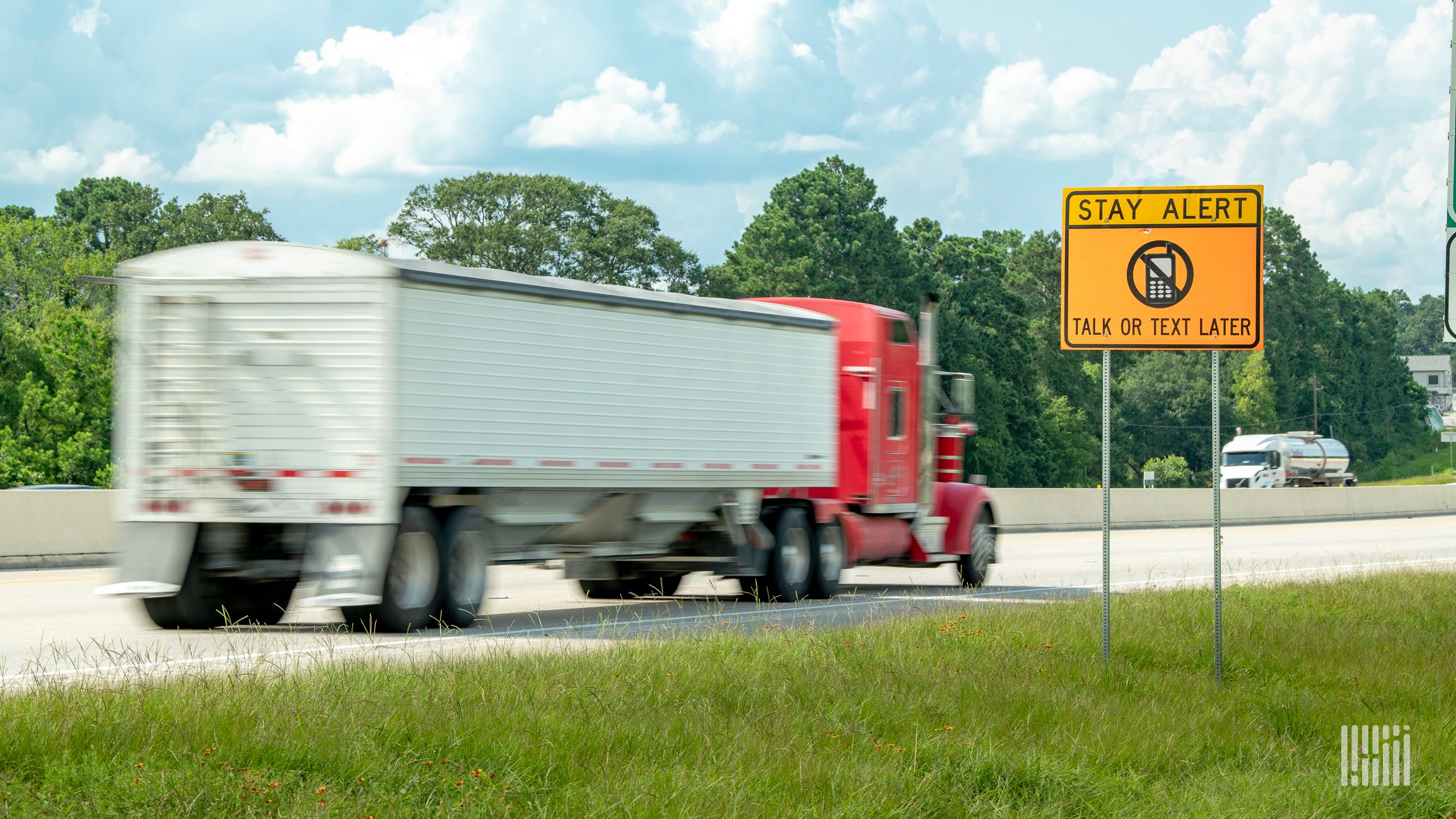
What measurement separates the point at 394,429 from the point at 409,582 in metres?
1.30

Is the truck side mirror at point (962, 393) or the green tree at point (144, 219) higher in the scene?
the green tree at point (144, 219)

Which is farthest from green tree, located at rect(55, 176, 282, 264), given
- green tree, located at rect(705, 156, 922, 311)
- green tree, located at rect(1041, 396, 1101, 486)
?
green tree, located at rect(1041, 396, 1101, 486)

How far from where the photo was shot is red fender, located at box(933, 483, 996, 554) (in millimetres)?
20547

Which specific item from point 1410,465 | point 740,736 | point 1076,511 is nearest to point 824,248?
point 1076,511

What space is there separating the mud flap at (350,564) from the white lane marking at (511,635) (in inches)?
20.1

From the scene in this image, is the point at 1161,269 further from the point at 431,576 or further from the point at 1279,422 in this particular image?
the point at 1279,422

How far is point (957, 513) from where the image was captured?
2064cm

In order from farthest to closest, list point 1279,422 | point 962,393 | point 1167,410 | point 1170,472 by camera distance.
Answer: point 1279,422 < point 1167,410 < point 1170,472 < point 962,393

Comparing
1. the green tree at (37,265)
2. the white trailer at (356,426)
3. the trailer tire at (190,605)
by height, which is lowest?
the trailer tire at (190,605)

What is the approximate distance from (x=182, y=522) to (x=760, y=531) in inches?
242

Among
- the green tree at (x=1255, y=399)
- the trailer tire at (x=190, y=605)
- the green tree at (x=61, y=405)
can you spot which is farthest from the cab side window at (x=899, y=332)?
the green tree at (x=1255, y=399)

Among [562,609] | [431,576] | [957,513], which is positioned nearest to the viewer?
[431,576]

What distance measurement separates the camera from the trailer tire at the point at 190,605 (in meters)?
14.0

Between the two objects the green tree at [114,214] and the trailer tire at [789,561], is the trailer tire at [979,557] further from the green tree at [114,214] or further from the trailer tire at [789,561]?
the green tree at [114,214]
